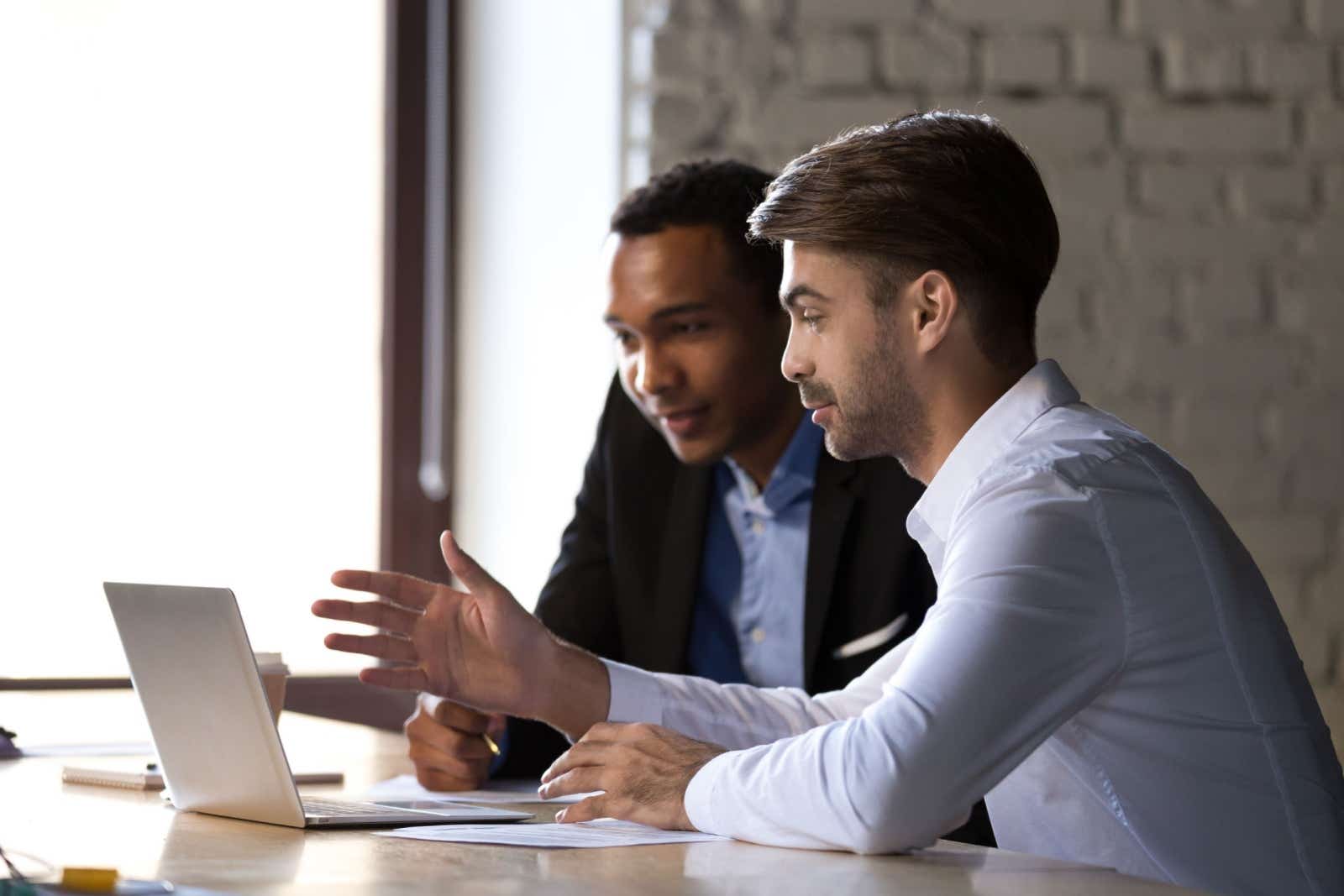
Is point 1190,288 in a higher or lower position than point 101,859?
higher

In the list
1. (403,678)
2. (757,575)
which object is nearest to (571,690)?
(403,678)

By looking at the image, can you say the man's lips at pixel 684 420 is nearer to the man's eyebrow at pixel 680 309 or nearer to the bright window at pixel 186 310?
the man's eyebrow at pixel 680 309

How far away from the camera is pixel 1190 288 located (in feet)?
8.36

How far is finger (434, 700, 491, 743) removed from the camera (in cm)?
157

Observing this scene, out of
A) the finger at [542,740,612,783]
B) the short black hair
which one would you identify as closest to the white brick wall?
the short black hair

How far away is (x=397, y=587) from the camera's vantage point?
4.70ft

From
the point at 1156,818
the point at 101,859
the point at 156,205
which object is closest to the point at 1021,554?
the point at 1156,818

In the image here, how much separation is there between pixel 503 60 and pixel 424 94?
0.56 feet

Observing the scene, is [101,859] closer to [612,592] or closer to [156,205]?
[612,592]

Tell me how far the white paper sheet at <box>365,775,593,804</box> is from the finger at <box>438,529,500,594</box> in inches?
6.9

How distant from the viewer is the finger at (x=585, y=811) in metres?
1.21

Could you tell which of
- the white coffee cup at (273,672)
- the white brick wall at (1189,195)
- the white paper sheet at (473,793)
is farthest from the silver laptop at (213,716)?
the white brick wall at (1189,195)

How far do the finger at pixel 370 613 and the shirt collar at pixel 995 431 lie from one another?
0.44m

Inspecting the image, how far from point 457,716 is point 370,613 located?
0.68ft
